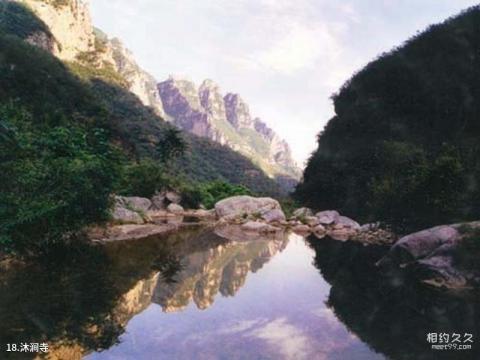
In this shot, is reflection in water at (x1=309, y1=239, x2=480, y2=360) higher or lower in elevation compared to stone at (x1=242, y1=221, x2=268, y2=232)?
lower

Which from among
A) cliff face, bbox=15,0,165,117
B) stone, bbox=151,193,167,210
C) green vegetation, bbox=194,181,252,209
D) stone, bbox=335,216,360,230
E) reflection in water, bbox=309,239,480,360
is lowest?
reflection in water, bbox=309,239,480,360

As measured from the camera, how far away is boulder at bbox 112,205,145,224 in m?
24.4

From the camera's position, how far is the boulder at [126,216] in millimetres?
24372

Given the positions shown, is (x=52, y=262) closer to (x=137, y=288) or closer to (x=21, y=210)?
(x=21, y=210)

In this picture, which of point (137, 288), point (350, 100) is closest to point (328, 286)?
point (137, 288)

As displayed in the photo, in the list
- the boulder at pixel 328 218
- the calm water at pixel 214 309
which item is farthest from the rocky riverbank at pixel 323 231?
the calm water at pixel 214 309

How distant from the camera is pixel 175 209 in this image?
4175 centimetres

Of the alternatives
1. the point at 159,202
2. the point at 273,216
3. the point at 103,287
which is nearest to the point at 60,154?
the point at 103,287

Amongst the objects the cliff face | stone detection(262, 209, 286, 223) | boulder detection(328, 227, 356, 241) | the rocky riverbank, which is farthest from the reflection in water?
the cliff face

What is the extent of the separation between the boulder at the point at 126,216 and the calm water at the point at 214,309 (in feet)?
21.9

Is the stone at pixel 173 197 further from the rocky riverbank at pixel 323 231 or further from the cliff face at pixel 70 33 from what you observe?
the cliff face at pixel 70 33

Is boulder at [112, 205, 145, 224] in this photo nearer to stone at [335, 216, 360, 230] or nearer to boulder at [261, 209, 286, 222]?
boulder at [261, 209, 286, 222]

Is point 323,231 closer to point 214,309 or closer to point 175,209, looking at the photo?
point 175,209

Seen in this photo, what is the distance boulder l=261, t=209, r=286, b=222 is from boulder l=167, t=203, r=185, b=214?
8542 mm
